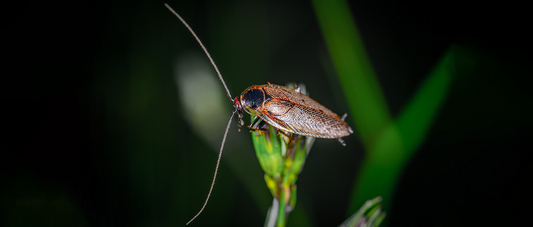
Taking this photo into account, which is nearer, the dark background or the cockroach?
the cockroach

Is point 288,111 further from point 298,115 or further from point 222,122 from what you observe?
point 222,122

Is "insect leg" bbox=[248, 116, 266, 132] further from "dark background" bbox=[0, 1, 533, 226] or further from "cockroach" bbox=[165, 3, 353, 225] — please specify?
"dark background" bbox=[0, 1, 533, 226]

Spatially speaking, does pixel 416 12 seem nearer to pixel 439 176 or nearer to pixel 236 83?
pixel 439 176

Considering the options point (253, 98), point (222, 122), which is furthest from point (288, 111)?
point (222, 122)

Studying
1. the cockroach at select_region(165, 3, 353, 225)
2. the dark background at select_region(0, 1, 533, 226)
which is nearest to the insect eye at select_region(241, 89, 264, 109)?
the cockroach at select_region(165, 3, 353, 225)

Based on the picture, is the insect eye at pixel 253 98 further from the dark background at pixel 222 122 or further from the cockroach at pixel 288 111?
the dark background at pixel 222 122

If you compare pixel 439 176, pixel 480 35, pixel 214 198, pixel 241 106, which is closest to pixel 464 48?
pixel 480 35

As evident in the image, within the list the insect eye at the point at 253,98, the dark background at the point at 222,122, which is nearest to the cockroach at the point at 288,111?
the insect eye at the point at 253,98

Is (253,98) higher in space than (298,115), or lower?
higher
